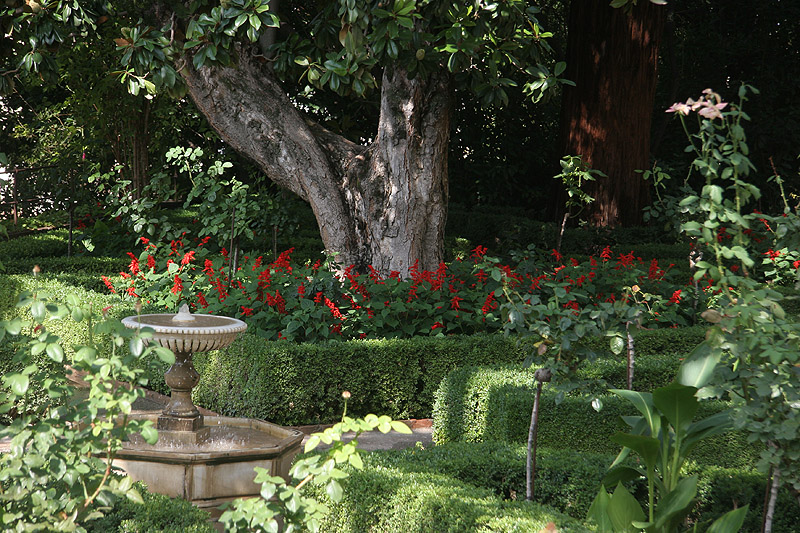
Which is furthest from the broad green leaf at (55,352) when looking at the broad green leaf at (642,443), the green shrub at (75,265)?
the green shrub at (75,265)

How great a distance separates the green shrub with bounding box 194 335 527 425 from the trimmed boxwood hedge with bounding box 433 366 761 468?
69cm

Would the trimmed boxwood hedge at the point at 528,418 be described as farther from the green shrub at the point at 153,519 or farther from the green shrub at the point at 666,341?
the green shrub at the point at 153,519

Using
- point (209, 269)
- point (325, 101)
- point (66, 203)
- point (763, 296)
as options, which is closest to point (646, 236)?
point (325, 101)

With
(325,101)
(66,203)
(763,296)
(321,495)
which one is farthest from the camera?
(325,101)

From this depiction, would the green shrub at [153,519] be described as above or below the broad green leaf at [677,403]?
below

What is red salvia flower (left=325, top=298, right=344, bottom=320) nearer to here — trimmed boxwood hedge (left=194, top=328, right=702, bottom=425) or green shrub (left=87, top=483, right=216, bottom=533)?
trimmed boxwood hedge (left=194, top=328, right=702, bottom=425)

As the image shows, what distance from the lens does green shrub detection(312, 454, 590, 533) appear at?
288 centimetres

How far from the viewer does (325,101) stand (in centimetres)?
1345

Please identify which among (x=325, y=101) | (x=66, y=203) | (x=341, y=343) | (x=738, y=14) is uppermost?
(x=738, y=14)

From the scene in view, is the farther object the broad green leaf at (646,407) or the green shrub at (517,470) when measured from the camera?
the green shrub at (517,470)

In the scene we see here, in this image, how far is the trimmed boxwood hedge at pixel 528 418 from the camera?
166 inches

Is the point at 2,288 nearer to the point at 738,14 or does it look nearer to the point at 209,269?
the point at 209,269

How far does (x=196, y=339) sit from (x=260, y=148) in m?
3.66

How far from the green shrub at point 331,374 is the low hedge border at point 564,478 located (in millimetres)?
1773
